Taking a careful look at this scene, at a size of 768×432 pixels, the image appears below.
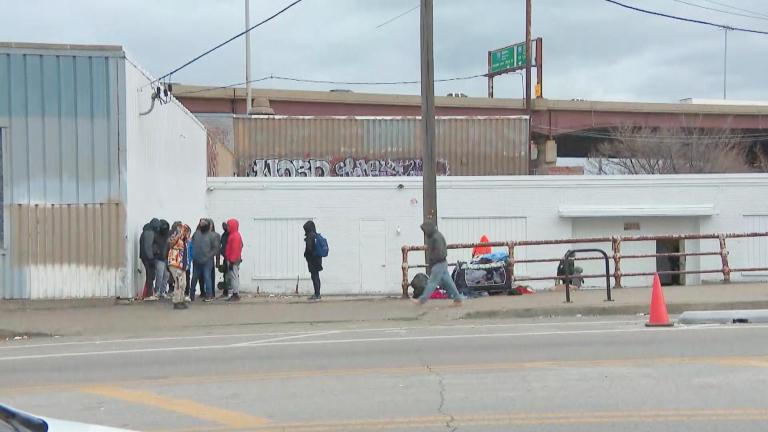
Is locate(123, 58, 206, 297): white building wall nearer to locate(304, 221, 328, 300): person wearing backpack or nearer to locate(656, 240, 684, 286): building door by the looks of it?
locate(304, 221, 328, 300): person wearing backpack

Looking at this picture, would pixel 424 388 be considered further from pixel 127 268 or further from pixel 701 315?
pixel 127 268

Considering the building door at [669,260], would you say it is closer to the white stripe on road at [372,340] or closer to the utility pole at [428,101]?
the utility pole at [428,101]

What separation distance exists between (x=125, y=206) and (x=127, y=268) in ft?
3.83

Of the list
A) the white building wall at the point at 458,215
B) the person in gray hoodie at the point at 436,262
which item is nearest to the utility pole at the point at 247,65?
the white building wall at the point at 458,215

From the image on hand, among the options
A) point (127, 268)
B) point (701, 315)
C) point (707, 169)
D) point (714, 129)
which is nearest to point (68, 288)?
point (127, 268)

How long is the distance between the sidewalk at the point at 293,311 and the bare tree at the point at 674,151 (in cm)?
2971

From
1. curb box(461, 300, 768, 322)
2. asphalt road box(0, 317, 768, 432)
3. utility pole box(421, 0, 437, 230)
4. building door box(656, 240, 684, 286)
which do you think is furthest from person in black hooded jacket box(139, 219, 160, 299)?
building door box(656, 240, 684, 286)

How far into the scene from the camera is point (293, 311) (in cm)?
1534

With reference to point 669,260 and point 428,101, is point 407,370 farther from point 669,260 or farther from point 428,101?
point 669,260

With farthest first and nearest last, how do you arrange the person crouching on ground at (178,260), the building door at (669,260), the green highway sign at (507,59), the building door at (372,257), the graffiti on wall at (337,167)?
1. the green highway sign at (507,59)
2. the graffiti on wall at (337,167)
3. the building door at (669,260)
4. the building door at (372,257)
5. the person crouching on ground at (178,260)

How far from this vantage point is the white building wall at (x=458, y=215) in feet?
78.1

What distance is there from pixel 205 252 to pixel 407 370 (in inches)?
328

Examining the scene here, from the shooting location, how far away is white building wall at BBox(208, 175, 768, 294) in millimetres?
23812

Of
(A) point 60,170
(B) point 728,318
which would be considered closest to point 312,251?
(A) point 60,170
